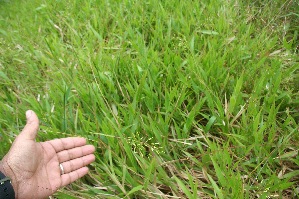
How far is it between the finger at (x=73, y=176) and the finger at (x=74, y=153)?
0.28 feet

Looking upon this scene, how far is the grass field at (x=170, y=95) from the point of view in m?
1.42

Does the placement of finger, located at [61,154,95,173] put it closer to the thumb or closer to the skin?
the skin

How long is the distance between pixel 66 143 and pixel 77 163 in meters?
0.13

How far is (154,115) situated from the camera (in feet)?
5.61

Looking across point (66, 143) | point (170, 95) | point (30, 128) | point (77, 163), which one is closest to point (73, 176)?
point (77, 163)

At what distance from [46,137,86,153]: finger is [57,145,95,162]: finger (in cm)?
2

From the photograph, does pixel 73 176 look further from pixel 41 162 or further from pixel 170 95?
pixel 170 95

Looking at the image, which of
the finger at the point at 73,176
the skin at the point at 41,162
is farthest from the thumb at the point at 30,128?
the finger at the point at 73,176

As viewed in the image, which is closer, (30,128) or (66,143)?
(30,128)

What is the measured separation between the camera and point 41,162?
5.05ft

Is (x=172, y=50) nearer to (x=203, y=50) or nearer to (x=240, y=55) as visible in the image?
(x=203, y=50)

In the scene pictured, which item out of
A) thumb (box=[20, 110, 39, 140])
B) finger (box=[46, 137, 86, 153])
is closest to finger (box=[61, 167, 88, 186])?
finger (box=[46, 137, 86, 153])

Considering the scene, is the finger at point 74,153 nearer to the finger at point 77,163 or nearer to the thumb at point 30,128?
the finger at point 77,163

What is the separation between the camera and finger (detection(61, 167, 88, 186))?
1472 millimetres
